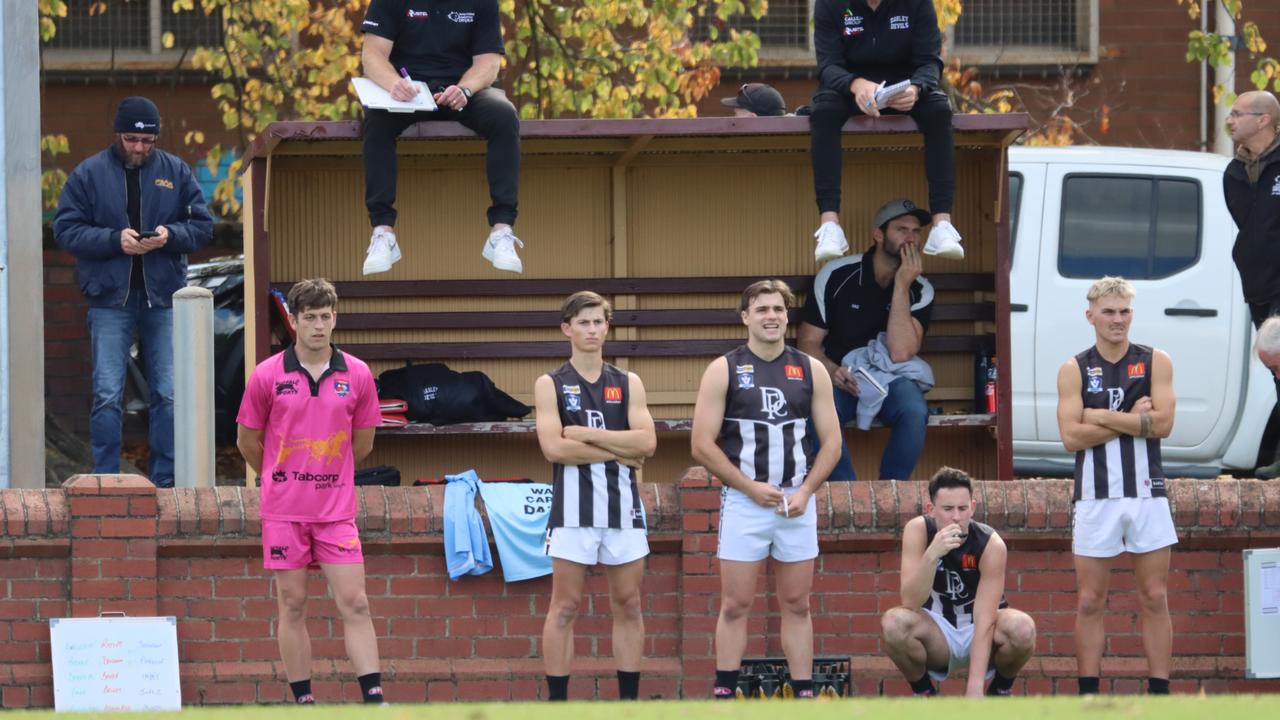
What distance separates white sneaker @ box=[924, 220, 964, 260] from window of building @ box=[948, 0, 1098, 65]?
845 centimetres

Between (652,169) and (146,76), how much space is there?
804 cm

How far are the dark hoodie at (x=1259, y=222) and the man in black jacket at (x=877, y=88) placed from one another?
1.42 m

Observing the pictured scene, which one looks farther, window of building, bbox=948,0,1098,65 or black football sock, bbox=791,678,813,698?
window of building, bbox=948,0,1098,65

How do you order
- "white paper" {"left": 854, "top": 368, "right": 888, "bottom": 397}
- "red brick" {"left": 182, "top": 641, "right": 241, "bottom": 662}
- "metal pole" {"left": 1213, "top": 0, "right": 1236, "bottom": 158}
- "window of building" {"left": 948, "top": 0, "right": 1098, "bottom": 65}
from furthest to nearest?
"window of building" {"left": 948, "top": 0, "right": 1098, "bottom": 65}, "metal pole" {"left": 1213, "top": 0, "right": 1236, "bottom": 158}, "white paper" {"left": 854, "top": 368, "right": 888, "bottom": 397}, "red brick" {"left": 182, "top": 641, "right": 241, "bottom": 662}

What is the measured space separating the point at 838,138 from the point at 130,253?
369 cm

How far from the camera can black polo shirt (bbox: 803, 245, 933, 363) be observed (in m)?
10.2

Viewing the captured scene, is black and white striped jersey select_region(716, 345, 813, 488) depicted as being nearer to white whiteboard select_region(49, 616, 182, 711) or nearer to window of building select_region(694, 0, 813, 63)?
white whiteboard select_region(49, 616, 182, 711)

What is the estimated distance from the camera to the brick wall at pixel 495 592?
28.6 feet

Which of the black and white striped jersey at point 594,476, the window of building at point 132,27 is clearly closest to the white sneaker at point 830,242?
the black and white striped jersey at point 594,476

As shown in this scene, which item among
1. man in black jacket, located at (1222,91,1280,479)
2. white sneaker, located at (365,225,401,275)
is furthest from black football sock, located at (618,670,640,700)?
man in black jacket, located at (1222,91,1280,479)

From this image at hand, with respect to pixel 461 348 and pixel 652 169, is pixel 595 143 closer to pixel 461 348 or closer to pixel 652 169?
pixel 652 169

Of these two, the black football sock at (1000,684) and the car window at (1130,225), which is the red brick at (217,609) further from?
the car window at (1130,225)

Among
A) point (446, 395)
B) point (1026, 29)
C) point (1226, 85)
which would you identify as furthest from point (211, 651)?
point (1026, 29)

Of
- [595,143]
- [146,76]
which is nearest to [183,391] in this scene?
[595,143]
